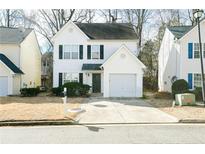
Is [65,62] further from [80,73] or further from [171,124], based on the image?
[171,124]

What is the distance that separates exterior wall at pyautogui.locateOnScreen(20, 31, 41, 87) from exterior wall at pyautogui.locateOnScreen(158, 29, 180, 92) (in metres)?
15.7

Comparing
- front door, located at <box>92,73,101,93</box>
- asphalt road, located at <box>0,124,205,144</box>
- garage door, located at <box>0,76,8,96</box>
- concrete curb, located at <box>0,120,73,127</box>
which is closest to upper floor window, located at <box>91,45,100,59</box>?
front door, located at <box>92,73,101,93</box>

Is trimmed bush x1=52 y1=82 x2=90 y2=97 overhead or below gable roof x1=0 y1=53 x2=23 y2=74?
below

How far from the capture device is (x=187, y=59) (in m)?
27.5

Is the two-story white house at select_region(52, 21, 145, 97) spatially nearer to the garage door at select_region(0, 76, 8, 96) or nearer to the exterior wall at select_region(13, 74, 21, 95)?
the exterior wall at select_region(13, 74, 21, 95)

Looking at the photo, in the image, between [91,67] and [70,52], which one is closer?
[91,67]

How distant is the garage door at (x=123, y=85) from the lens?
2666cm

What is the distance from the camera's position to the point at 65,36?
29.2 m

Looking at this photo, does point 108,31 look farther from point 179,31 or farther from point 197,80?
point 197,80

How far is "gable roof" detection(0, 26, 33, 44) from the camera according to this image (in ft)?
101

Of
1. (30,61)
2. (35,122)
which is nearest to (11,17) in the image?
(30,61)

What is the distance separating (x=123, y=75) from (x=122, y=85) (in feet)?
3.02
